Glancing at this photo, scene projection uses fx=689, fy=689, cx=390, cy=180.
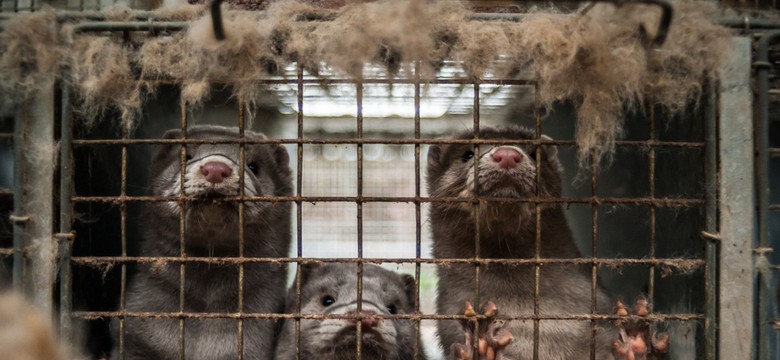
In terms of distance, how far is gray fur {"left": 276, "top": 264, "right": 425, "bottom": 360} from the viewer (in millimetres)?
2771

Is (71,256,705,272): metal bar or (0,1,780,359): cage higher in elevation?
(0,1,780,359): cage

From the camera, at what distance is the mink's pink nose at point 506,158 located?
265cm

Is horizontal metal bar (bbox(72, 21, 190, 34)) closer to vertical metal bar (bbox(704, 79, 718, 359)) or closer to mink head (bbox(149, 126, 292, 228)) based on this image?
mink head (bbox(149, 126, 292, 228))

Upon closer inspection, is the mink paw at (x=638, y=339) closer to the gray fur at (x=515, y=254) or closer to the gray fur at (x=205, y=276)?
the gray fur at (x=515, y=254)

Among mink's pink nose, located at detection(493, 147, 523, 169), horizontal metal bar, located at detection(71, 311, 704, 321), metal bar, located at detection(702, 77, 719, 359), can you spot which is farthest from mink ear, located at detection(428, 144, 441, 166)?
metal bar, located at detection(702, 77, 719, 359)

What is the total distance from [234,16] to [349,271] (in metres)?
1.48

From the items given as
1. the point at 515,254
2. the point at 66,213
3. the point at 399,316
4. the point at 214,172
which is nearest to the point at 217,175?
the point at 214,172

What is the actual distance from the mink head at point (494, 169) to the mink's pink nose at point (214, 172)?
35.7 inches

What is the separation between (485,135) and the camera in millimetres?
Answer: 3176

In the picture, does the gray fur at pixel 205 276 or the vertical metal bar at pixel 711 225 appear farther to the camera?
the gray fur at pixel 205 276

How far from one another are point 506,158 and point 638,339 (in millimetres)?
801

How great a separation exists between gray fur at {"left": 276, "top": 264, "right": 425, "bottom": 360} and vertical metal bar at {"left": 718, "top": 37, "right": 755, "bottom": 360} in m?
1.20

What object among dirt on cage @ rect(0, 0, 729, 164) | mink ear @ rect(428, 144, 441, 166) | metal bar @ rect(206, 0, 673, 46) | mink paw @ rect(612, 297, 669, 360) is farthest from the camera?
mink ear @ rect(428, 144, 441, 166)

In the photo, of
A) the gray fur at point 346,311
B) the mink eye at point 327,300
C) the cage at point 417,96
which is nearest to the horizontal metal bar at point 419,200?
the cage at point 417,96
